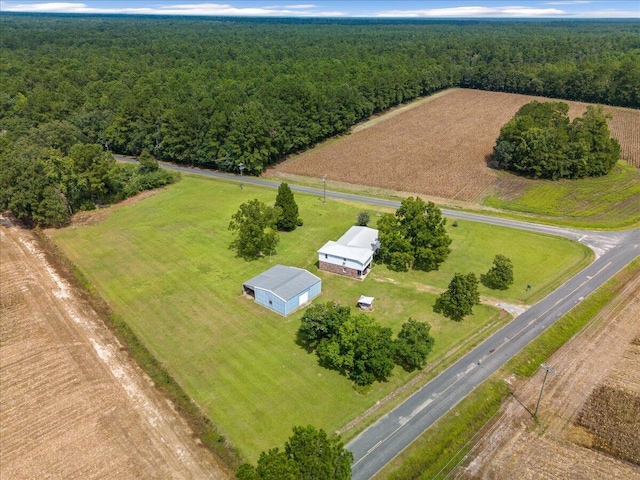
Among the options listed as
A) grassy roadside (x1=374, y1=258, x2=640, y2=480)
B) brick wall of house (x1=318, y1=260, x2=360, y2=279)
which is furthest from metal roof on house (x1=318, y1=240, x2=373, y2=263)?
→ grassy roadside (x1=374, y1=258, x2=640, y2=480)

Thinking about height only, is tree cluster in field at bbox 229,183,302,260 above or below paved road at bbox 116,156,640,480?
above

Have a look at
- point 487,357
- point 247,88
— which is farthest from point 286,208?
point 247,88

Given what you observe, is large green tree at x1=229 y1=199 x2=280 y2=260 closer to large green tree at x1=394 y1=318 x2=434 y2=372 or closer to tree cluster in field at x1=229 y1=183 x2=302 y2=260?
tree cluster in field at x1=229 y1=183 x2=302 y2=260

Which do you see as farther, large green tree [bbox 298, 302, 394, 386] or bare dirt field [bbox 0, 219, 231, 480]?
large green tree [bbox 298, 302, 394, 386]

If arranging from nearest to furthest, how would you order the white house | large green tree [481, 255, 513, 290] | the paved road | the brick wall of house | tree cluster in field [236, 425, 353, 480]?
tree cluster in field [236, 425, 353, 480], the paved road, large green tree [481, 255, 513, 290], the white house, the brick wall of house

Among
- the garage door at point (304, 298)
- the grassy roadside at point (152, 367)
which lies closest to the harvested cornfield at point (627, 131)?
the garage door at point (304, 298)

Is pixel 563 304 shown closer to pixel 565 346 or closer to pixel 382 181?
pixel 565 346

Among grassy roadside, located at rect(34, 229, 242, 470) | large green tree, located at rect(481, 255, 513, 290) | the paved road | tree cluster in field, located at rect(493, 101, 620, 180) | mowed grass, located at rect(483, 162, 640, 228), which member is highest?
tree cluster in field, located at rect(493, 101, 620, 180)

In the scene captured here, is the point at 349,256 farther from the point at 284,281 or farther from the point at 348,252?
the point at 284,281
